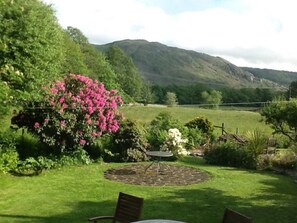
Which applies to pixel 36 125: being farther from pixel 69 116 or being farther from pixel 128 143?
pixel 128 143

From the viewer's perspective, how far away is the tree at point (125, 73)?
61875mm

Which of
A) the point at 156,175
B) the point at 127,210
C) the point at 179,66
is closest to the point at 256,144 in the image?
the point at 156,175

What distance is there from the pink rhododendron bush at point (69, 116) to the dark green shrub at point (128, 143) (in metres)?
0.61

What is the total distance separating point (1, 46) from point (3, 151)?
20.0 ft

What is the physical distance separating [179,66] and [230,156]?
5931 inches

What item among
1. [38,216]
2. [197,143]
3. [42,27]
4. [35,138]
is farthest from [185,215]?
[42,27]

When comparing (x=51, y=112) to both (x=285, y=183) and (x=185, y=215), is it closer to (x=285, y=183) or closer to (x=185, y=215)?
(x=185, y=215)

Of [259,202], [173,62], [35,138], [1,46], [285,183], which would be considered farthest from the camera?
[173,62]

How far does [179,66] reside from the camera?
163750mm

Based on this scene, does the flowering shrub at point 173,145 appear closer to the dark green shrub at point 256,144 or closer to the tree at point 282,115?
the dark green shrub at point 256,144

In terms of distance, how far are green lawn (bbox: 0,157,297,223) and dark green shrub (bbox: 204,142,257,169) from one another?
1681mm

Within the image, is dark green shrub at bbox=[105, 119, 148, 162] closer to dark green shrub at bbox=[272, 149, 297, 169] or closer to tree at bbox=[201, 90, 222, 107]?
dark green shrub at bbox=[272, 149, 297, 169]

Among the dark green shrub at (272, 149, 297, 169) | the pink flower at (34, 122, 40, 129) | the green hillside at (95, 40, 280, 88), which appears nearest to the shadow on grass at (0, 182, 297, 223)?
the dark green shrub at (272, 149, 297, 169)

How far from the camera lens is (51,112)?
13055 mm
